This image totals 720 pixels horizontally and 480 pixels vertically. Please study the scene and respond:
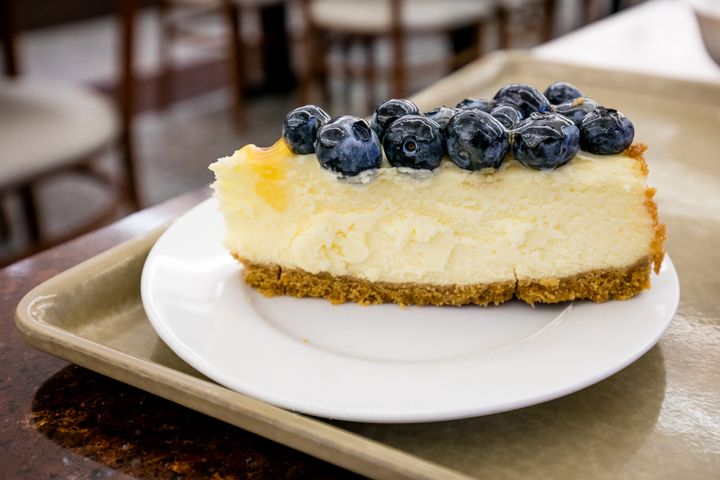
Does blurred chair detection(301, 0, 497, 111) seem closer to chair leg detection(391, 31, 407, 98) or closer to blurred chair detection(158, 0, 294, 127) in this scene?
chair leg detection(391, 31, 407, 98)

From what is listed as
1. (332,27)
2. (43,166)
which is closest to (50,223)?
(43,166)

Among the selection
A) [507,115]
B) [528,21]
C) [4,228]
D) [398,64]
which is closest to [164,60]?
[398,64]

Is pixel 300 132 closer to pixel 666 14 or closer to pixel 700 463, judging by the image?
pixel 700 463

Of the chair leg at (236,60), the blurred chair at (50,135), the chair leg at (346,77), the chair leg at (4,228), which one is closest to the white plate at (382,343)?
the blurred chair at (50,135)

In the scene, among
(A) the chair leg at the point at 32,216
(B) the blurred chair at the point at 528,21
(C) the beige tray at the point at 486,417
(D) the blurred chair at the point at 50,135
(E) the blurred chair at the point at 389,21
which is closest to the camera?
(C) the beige tray at the point at 486,417

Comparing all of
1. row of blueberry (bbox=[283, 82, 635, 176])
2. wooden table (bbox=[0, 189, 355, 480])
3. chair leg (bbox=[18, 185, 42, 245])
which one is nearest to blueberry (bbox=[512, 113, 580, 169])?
row of blueberry (bbox=[283, 82, 635, 176])

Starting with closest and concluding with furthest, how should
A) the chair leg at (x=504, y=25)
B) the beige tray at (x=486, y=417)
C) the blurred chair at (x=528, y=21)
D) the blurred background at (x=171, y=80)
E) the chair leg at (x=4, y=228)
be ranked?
the beige tray at (x=486, y=417) → the blurred background at (x=171, y=80) → the chair leg at (x=4, y=228) → the chair leg at (x=504, y=25) → the blurred chair at (x=528, y=21)

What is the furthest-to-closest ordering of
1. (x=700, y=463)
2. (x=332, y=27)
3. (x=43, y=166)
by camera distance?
(x=332, y=27), (x=43, y=166), (x=700, y=463)

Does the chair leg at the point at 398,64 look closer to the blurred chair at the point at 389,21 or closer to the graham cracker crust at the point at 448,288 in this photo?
the blurred chair at the point at 389,21
